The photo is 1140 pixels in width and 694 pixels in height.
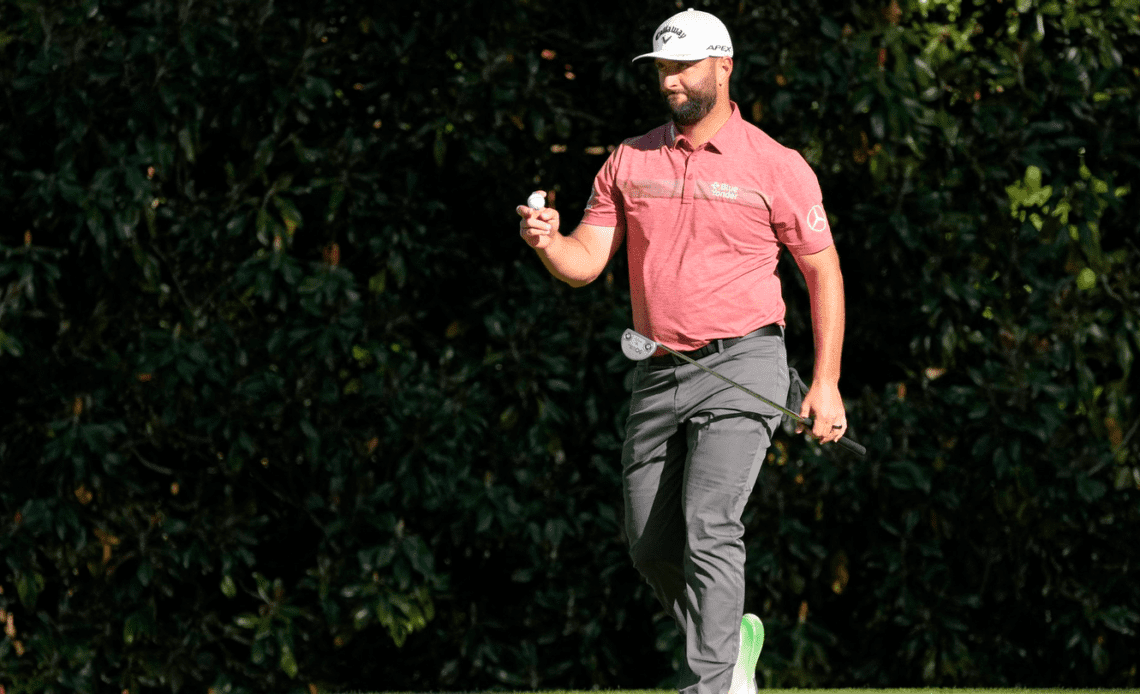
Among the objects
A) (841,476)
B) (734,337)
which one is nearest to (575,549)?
(841,476)

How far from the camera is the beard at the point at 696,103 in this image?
5.03 metres

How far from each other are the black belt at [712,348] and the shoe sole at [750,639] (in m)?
0.94

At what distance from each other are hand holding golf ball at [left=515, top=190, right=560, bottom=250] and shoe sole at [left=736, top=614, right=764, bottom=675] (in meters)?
1.47

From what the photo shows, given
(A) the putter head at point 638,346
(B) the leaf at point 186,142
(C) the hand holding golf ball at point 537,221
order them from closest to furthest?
(C) the hand holding golf ball at point 537,221, (A) the putter head at point 638,346, (B) the leaf at point 186,142

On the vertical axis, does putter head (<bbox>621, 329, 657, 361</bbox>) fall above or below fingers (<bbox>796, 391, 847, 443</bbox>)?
above

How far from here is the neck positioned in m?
5.11

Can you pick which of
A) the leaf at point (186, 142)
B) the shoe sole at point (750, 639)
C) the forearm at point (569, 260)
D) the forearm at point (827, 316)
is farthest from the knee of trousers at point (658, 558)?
the leaf at point (186, 142)

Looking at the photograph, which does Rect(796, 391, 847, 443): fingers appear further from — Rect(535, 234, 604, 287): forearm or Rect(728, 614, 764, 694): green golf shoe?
Rect(535, 234, 604, 287): forearm

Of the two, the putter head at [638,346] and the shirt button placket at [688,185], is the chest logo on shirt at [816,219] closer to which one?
the shirt button placket at [688,185]

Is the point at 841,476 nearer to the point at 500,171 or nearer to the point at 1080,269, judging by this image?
the point at 1080,269

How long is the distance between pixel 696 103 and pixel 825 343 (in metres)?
0.83

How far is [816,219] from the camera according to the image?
16.6 feet

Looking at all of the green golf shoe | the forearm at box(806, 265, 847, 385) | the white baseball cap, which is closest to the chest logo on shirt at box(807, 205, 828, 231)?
the forearm at box(806, 265, 847, 385)

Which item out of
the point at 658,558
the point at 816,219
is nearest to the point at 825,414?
the point at 816,219
